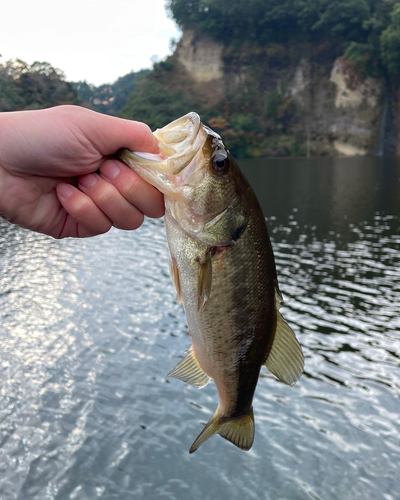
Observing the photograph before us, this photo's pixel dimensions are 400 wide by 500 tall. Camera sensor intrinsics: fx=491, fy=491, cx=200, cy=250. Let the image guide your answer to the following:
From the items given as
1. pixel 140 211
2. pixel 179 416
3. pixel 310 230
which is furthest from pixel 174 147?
pixel 310 230

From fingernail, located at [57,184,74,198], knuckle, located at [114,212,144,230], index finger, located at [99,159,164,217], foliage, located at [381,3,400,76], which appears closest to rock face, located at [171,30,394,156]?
foliage, located at [381,3,400,76]

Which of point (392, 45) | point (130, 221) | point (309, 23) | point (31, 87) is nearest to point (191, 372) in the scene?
point (130, 221)

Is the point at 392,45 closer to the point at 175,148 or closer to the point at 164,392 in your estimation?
the point at 164,392

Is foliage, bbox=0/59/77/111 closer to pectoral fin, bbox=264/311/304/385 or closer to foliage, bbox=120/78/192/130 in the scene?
foliage, bbox=120/78/192/130

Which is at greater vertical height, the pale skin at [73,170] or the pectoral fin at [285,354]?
the pale skin at [73,170]

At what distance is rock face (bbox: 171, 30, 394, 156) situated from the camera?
64.1 metres

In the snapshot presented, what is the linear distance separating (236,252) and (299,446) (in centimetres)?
737

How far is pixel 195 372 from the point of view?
296 cm

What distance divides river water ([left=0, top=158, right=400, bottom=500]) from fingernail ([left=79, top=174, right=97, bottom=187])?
6.49 metres

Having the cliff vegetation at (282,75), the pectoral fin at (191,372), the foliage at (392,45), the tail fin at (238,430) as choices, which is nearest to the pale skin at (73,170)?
the pectoral fin at (191,372)

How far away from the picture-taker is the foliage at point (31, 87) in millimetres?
43934

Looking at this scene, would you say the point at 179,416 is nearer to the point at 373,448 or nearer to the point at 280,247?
the point at 373,448

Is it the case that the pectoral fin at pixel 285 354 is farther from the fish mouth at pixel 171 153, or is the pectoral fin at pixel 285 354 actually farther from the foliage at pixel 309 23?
the foliage at pixel 309 23

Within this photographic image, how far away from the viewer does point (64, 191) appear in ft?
9.17
